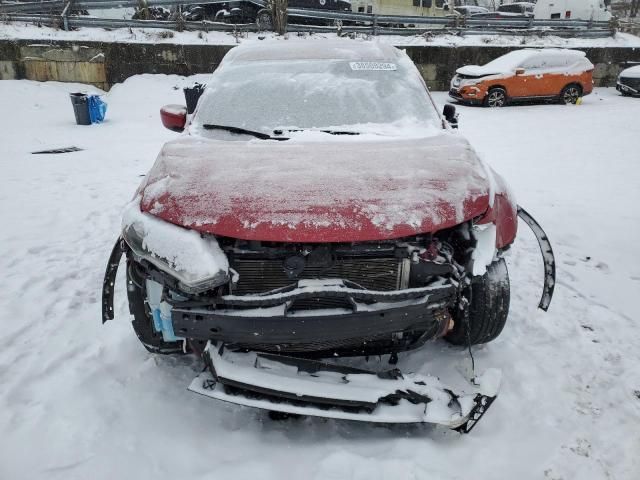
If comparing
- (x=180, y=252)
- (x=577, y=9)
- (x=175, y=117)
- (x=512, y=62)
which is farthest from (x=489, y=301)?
(x=577, y=9)

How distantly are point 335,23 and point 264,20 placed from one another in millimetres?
2436

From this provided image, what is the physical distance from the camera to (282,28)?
14.1m

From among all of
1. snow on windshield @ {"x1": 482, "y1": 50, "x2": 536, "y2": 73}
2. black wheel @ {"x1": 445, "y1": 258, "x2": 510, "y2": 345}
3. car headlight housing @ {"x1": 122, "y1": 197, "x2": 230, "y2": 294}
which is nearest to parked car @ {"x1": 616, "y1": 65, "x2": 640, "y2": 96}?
snow on windshield @ {"x1": 482, "y1": 50, "x2": 536, "y2": 73}

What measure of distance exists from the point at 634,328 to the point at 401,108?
210cm

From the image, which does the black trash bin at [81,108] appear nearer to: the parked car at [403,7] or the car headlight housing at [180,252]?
the car headlight housing at [180,252]

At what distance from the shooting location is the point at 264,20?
46.6 feet

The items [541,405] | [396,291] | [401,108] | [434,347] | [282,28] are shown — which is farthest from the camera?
[282,28]

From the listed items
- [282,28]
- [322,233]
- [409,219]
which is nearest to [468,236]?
[409,219]

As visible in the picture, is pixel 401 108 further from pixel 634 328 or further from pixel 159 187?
pixel 634 328

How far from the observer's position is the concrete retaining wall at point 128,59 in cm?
1162

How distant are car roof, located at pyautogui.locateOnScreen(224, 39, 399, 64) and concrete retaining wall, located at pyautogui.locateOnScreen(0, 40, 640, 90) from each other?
10.1m

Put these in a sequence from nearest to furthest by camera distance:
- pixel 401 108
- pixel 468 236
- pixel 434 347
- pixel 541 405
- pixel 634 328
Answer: pixel 468 236, pixel 541 405, pixel 434 347, pixel 634 328, pixel 401 108

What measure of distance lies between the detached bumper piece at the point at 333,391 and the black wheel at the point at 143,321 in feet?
1.11

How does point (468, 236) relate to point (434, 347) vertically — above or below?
above
